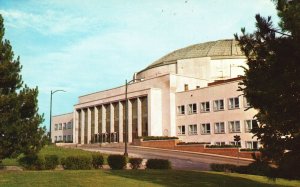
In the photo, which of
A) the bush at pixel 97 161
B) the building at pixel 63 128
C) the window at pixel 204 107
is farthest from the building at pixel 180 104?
the bush at pixel 97 161

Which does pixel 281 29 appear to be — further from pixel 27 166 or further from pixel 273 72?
pixel 27 166

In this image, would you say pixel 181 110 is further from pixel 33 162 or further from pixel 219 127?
pixel 33 162

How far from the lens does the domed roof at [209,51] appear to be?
81.9 m

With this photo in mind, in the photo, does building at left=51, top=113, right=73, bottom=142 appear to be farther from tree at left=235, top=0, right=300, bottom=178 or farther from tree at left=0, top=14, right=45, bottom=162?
tree at left=235, top=0, right=300, bottom=178

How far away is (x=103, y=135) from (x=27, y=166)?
5265 cm

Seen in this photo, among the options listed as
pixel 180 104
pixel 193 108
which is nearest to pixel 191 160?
pixel 193 108

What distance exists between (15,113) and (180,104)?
47004mm

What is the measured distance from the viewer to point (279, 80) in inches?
613

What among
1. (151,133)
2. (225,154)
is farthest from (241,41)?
(151,133)

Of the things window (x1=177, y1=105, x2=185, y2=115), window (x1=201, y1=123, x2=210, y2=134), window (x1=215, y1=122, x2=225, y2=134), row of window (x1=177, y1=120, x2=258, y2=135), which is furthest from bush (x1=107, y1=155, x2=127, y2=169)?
window (x1=177, y1=105, x2=185, y2=115)

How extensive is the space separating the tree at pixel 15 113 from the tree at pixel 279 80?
1314cm

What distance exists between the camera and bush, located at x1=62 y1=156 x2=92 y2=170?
1097 inches

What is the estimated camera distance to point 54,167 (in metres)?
27.9

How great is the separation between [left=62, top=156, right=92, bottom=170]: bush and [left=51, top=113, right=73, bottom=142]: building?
2782 inches
